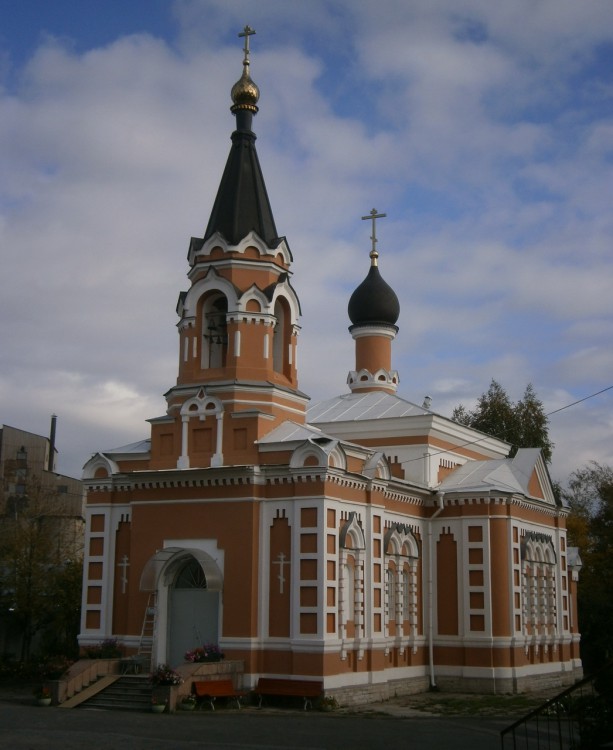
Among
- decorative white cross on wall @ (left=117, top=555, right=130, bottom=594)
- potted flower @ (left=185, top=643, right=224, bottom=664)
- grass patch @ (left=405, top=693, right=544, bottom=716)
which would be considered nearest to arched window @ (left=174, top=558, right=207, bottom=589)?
decorative white cross on wall @ (left=117, top=555, right=130, bottom=594)

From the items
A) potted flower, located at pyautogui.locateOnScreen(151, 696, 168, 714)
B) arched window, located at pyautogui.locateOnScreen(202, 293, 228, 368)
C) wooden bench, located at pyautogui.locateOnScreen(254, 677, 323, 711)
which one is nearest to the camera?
potted flower, located at pyautogui.locateOnScreen(151, 696, 168, 714)

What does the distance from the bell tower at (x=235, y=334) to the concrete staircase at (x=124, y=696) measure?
4320 millimetres

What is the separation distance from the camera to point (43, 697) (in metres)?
18.9

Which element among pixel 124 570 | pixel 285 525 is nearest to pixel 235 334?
pixel 285 525

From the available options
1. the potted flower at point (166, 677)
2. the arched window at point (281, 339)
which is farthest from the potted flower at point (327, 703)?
the arched window at point (281, 339)

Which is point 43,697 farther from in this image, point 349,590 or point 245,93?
point 245,93

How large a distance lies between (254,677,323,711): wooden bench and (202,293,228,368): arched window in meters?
6.81

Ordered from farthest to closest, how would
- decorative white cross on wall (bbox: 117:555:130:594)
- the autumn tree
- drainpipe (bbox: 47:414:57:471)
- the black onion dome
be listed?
drainpipe (bbox: 47:414:57:471), the black onion dome, the autumn tree, decorative white cross on wall (bbox: 117:555:130:594)

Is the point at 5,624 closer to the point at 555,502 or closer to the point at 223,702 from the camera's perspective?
the point at 223,702

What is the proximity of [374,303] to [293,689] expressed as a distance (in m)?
13.2

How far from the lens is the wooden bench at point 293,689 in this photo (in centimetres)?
1903

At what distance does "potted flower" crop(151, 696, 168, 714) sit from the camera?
59.1 ft

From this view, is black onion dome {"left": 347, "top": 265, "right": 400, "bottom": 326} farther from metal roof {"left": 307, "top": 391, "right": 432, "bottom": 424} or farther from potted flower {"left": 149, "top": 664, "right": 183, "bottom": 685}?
potted flower {"left": 149, "top": 664, "right": 183, "bottom": 685}

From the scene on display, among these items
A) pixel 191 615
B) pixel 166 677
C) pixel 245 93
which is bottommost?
pixel 166 677
